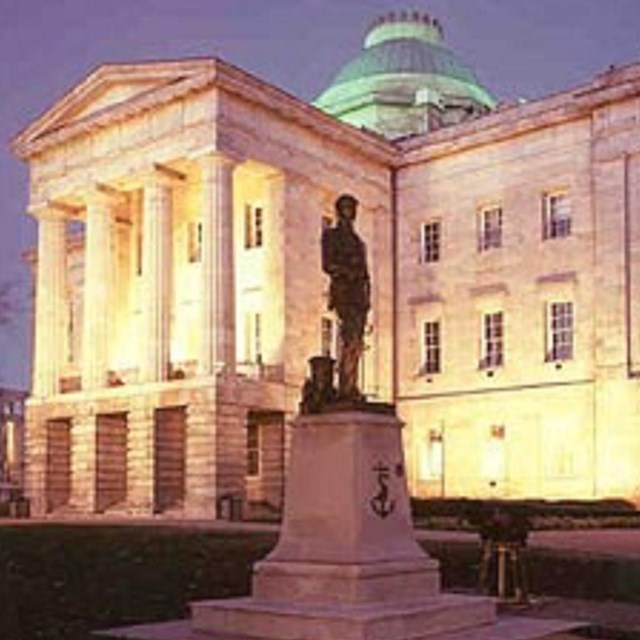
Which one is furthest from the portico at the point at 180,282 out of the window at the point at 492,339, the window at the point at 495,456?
the window at the point at 495,456

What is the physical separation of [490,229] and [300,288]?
833 cm

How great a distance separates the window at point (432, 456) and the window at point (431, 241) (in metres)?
7.28

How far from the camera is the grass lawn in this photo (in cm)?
1805

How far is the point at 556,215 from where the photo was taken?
4966cm

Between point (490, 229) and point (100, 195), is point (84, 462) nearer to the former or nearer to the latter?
point (100, 195)

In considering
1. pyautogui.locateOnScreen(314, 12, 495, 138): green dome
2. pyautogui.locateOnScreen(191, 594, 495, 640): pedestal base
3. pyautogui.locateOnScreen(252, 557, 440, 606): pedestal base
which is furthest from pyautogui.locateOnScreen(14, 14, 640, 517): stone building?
pyautogui.locateOnScreen(252, 557, 440, 606): pedestal base

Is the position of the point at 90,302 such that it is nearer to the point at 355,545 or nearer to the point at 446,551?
the point at 446,551

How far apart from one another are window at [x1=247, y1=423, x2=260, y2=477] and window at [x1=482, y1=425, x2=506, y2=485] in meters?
8.98

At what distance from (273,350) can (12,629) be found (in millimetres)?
31957

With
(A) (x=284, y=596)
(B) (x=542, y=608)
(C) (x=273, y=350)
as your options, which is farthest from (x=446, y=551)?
(C) (x=273, y=350)

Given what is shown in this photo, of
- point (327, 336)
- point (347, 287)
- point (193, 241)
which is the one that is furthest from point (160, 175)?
point (347, 287)

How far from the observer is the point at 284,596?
15258 millimetres

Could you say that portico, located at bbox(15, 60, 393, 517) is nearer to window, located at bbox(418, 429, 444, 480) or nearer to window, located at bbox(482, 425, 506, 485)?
window, located at bbox(418, 429, 444, 480)

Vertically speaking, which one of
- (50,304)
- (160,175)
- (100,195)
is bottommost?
(50,304)
